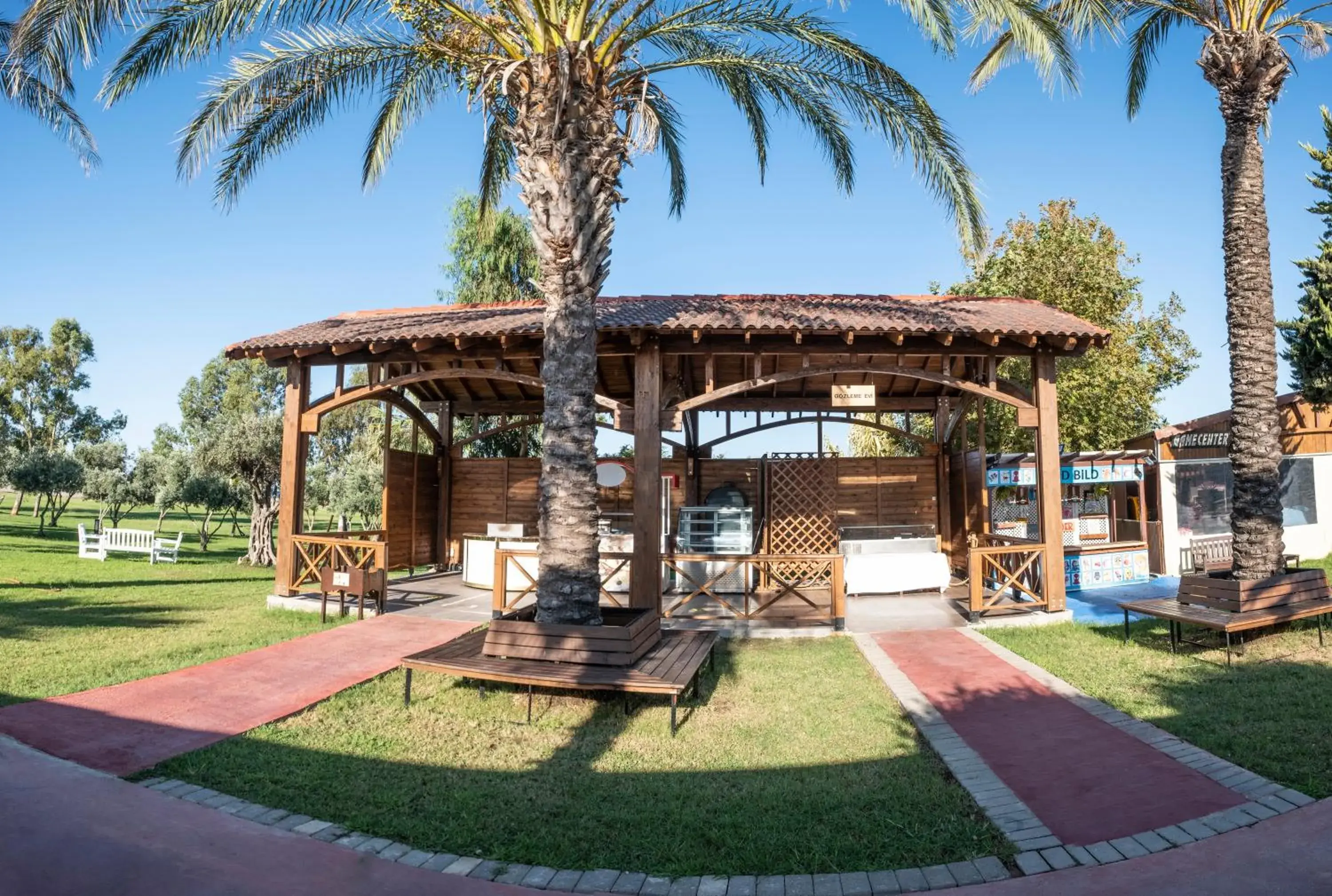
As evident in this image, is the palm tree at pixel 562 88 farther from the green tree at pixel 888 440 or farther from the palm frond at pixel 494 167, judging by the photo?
the green tree at pixel 888 440

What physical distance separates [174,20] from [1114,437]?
21.0 m

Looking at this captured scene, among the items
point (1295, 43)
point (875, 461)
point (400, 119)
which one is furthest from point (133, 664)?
point (1295, 43)

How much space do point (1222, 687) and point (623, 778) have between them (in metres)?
4.89

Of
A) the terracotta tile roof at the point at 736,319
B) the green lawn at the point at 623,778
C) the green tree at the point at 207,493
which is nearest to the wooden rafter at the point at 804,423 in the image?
the terracotta tile roof at the point at 736,319


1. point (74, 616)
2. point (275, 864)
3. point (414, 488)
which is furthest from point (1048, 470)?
point (74, 616)

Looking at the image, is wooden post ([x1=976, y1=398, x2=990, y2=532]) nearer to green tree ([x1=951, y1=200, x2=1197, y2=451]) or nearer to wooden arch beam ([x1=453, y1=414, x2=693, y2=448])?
wooden arch beam ([x1=453, y1=414, x2=693, y2=448])

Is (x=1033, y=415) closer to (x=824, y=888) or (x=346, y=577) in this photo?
(x=824, y=888)

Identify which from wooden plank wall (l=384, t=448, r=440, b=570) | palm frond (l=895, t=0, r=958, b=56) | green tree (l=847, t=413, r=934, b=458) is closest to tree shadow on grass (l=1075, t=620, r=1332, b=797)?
palm frond (l=895, t=0, r=958, b=56)

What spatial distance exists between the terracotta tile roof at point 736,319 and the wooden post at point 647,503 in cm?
105

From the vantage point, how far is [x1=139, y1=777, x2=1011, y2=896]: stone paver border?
3.12 metres

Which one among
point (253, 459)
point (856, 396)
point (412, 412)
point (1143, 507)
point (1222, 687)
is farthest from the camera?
point (253, 459)

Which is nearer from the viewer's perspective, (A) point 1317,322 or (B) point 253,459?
(A) point 1317,322

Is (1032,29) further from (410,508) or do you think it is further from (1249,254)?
(410,508)

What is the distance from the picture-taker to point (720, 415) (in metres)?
14.7
